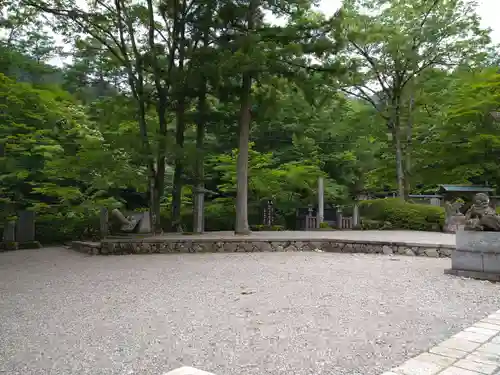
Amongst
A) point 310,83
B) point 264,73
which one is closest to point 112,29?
point 264,73

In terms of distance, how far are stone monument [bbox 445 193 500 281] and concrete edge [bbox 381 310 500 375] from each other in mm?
2980

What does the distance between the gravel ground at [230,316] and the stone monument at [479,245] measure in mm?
404

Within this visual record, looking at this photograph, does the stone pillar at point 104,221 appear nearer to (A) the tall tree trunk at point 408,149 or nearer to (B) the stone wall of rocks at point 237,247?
(B) the stone wall of rocks at point 237,247

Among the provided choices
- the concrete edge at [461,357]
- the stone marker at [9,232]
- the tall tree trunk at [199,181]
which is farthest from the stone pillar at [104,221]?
the concrete edge at [461,357]

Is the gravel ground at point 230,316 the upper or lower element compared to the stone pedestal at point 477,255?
lower

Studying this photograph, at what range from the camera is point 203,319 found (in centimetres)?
396

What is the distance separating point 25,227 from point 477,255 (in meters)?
10.5

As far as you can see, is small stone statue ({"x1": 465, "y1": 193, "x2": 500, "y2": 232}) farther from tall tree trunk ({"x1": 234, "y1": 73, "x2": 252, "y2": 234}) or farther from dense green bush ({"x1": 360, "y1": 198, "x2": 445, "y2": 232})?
dense green bush ({"x1": 360, "y1": 198, "x2": 445, "y2": 232})

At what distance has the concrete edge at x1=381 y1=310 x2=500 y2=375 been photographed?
2486mm

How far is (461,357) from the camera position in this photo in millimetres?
2709

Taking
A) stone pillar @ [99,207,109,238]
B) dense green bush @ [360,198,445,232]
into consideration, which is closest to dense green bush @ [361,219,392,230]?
dense green bush @ [360,198,445,232]

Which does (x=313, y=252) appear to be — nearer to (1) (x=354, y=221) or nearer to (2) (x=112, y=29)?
(1) (x=354, y=221)

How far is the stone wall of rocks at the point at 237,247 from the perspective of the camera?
9.23 m

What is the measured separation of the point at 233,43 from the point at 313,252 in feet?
17.5
